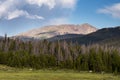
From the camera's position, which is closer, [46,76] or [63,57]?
[46,76]

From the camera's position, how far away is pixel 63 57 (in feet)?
581

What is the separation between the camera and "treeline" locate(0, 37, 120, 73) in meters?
158

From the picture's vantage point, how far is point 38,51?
183625mm

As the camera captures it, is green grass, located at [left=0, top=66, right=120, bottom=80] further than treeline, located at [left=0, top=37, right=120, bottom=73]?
No

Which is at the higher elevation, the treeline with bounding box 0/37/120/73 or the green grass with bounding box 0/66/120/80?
the treeline with bounding box 0/37/120/73

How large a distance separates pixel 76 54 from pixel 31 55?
27194 millimetres

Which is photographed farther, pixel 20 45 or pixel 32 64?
pixel 20 45

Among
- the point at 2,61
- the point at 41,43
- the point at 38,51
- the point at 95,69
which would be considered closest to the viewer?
the point at 95,69

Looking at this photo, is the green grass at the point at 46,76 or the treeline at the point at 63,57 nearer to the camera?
the green grass at the point at 46,76

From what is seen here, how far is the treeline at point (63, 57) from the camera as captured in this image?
15850cm

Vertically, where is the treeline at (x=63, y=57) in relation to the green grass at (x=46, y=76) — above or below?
above

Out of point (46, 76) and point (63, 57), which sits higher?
point (63, 57)

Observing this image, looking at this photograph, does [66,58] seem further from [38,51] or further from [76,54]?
[38,51]

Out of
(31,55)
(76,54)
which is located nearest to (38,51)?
(31,55)
